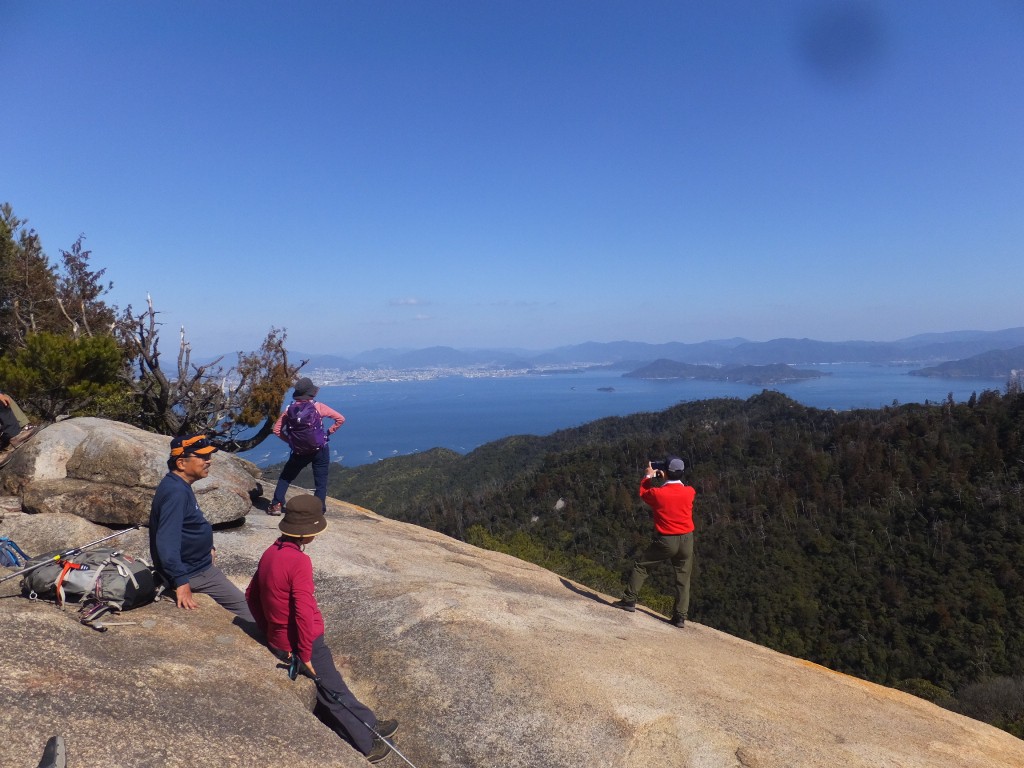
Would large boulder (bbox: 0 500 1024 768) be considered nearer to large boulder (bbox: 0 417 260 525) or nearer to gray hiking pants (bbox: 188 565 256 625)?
gray hiking pants (bbox: 188 565 256 625)

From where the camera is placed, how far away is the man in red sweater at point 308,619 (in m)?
4.75

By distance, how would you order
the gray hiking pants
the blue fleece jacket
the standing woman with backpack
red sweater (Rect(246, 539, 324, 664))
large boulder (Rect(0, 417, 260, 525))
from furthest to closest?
the standing woman with backpack < large boulder (Rect(0, 417, 260, 525)) < the gray hiking pants < the blue fleece jacket < red sweater (Rect(246, 539, 324, 664))

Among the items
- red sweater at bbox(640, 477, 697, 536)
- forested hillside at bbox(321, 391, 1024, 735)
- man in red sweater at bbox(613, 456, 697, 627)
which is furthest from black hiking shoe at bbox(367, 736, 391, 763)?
forested hillside at bbox(321, 391, 1024, 735)

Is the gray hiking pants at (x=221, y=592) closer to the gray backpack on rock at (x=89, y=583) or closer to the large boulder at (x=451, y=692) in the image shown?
the large boulder at (x=451, y=692)

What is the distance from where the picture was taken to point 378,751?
190 inches

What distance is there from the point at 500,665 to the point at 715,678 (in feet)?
8.12

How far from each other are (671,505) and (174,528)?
626 cm

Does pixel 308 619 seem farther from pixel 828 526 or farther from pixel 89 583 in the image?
pixel 828 526

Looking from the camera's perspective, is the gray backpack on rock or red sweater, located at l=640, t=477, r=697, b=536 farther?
red sweater, located at l=640, t=477, r=697, b=536

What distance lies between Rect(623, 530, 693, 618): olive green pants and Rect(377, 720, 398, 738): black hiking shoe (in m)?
4.58

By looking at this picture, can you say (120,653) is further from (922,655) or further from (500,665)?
(922,655)

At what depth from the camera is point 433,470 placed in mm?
125875

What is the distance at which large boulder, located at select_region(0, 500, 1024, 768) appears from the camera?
3.94m

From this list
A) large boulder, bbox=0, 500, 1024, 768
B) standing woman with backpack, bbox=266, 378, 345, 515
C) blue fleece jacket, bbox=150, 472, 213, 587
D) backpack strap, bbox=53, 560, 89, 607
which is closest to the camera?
large boulder, bbox=0, 500, 1024, 768
